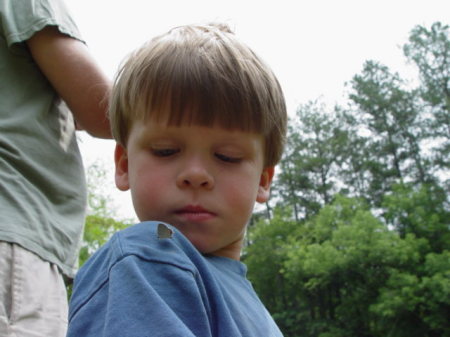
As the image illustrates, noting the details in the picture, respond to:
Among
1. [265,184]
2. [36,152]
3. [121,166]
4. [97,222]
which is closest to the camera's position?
[121,166]

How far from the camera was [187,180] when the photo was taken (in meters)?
0.95

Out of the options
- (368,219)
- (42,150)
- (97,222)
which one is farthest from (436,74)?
(42,150)

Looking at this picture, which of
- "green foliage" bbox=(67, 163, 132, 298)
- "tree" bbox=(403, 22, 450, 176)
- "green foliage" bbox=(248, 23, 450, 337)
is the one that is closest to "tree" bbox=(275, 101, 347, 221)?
"green foliage" bbox=(248, 23, 450, 337)

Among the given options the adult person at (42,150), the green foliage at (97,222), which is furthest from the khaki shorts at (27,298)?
the green foliage at (97,222)

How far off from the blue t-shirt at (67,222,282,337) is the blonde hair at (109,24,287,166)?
0.86 ft

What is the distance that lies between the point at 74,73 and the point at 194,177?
774mm

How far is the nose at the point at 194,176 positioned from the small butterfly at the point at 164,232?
144 mm

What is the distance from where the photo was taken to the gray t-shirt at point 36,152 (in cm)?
132

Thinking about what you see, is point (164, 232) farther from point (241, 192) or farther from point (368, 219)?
point (368, 219)

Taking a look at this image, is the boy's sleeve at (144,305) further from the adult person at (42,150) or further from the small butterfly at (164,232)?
the adult person at (42,150)

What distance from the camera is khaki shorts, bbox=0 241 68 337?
121cm

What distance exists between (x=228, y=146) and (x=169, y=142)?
0.12m

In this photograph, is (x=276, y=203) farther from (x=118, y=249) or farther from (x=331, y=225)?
(x=118, y=249)

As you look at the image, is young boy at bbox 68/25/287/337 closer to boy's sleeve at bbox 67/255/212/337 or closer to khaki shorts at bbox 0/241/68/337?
boy's sleeve at bbox 67/255/212/337
